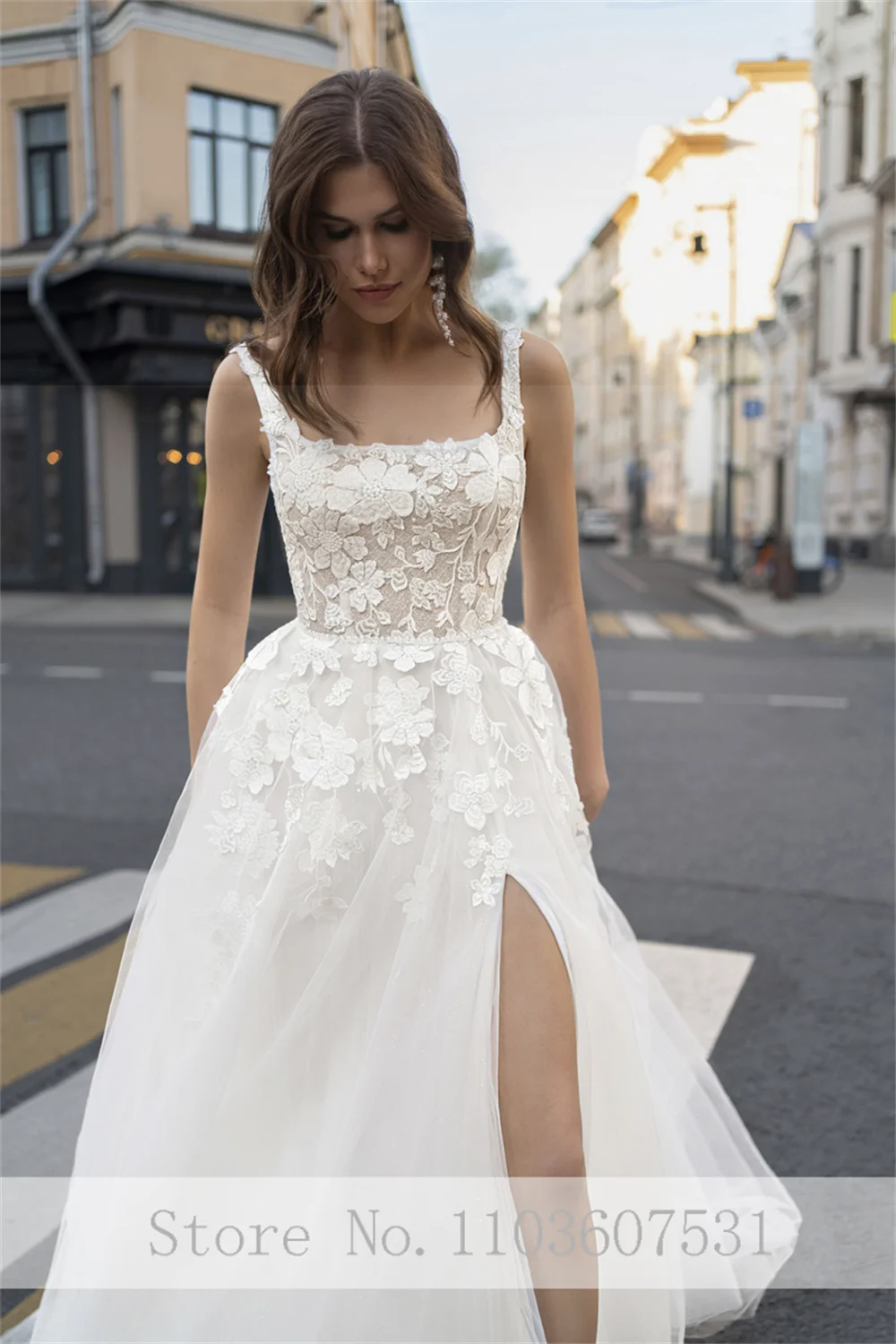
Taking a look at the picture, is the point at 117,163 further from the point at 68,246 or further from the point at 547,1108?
the point at 547,1108

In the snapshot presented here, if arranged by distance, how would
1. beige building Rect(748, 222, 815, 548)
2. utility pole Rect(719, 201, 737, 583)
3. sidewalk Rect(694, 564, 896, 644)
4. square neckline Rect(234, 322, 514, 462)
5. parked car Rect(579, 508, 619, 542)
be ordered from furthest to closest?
1. parked car Rect(579, 508, 619, 542)
2. beige building Rect(748, 222, 815, 548)
3. utility pole Rect(719, 201, 737, 583)
4. sidewalk Rect(694, 564, 896, 644)
5. square neckline Rect(234, 322, 514, 462)

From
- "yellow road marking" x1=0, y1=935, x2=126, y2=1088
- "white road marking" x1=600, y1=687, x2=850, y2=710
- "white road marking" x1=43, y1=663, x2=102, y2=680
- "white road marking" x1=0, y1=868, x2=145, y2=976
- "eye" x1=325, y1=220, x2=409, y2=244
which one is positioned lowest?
"yellow road marking" x1=0, y1=935, x2=126, y2=1088

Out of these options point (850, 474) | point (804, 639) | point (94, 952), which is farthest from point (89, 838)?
point (850, 474)

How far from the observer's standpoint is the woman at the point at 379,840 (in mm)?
1688

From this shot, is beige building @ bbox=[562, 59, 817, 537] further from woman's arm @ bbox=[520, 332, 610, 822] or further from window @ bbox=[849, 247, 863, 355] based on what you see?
woman's arm @ bbox=[520, 332, 610, 822]

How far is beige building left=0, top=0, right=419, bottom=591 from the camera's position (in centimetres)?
357

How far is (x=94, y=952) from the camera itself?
3.91 metres

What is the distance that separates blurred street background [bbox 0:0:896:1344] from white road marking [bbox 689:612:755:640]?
129 mm

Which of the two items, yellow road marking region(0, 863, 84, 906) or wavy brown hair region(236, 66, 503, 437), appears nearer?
wavy brown hair region(236, 66, 503, 437)

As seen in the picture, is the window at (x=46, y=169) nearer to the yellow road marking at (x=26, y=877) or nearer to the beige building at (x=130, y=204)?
the beige building at (x=130, y=204)

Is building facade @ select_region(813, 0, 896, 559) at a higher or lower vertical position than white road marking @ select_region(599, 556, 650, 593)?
higher

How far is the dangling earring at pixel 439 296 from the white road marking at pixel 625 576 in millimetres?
20737

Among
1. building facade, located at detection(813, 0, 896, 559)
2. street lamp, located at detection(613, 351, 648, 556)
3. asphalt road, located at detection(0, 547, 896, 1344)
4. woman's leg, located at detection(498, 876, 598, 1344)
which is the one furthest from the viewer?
street lamp, located at detection(613, 351, 648, 556)

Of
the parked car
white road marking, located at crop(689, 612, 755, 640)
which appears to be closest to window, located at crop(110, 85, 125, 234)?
white road marking, located at crop(689, 612, 755, 640)
